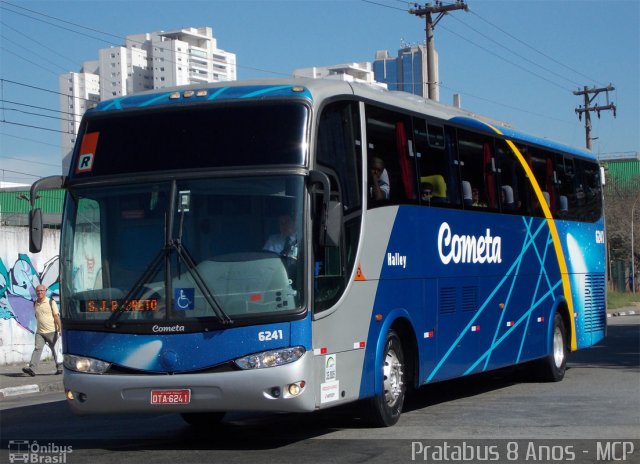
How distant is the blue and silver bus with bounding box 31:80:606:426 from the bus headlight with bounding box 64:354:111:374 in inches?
1.1

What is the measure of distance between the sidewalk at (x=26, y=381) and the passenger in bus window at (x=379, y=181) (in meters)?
8.37

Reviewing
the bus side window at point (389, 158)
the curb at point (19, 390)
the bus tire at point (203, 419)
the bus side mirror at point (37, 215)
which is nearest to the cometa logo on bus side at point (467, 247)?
the bus side window at point (389, 158)

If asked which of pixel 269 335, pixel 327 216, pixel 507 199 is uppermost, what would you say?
pixel 507 199

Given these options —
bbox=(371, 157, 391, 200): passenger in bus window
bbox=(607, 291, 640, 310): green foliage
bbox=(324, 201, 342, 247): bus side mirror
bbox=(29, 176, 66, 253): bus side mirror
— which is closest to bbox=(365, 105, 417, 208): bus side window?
bbox=(371, 157, 391, 200): passenger in bus window

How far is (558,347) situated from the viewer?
55.7 feet

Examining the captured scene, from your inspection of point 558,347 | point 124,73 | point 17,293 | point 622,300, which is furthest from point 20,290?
point 124,73

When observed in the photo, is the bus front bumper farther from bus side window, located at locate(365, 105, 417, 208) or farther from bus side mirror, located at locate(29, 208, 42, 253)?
bus side window, located at locate(365, 105, 417, 208)

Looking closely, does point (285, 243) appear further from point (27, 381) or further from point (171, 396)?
point (27, 381)

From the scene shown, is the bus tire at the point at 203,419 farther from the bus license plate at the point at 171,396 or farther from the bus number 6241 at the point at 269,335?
the bus number 6241 at the point at 269,335

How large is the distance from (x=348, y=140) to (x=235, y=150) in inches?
57.7

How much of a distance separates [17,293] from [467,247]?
43.6ft

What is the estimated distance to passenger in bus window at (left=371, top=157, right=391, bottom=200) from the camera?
11047 millimetres

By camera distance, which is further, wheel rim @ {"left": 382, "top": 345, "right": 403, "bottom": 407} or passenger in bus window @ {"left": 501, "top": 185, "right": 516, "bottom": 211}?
passenger in bus window @ {"left": 501, "top": 185, "right": 516, "bottom": 211}

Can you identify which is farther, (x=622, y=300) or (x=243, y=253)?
(x=622, y=300)
